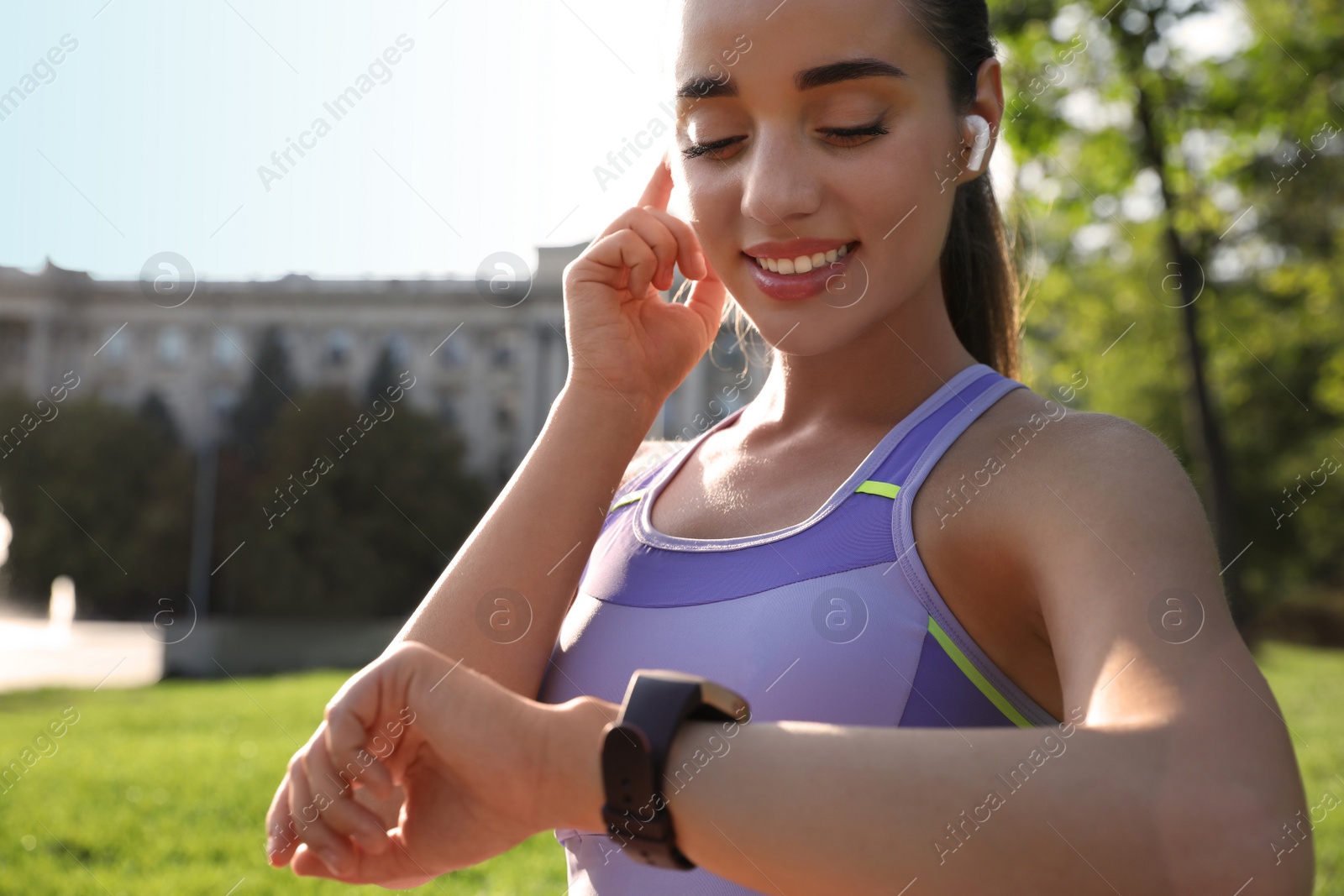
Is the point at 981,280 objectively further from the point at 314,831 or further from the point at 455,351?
the point at 455,351

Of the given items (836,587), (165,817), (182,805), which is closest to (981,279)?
(836,587)

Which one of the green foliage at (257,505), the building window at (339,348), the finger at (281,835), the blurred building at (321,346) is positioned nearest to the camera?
the finger at (281,835)

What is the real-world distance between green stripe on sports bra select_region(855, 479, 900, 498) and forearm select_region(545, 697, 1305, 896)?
0.51 meters

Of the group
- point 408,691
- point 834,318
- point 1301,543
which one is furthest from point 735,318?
point 1301,543

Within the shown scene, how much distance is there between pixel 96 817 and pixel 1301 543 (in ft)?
88.8

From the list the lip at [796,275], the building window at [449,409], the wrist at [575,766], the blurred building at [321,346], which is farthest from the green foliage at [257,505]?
the wrist at [575,766]

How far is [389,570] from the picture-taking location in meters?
30.8

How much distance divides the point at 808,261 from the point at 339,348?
3871 cm

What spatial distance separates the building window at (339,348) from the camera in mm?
37969

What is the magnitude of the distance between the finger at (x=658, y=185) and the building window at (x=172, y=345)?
123 ft

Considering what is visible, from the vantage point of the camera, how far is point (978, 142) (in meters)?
1.72

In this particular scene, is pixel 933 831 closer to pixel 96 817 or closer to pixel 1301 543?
pixel 96 817

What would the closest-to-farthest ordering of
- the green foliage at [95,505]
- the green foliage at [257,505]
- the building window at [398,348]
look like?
1. the green foliage at [95,505]
2. the green foliage at [257,505]
3. the building window at [398,348]

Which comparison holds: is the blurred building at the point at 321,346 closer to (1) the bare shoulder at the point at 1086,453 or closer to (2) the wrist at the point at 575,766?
(1) the bare shoulder at the point at 1086,453
